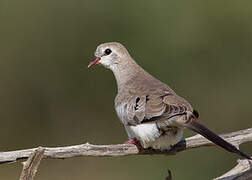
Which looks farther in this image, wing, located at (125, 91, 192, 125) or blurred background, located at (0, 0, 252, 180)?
blurred background, located at (0, 0, 252, 180)

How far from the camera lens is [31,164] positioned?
4973 mm

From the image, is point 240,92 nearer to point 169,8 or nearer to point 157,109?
point 169,8

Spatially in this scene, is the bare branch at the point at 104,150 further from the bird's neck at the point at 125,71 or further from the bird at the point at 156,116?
the bird's neck at the point at 125,71

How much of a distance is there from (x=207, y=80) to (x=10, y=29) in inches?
149

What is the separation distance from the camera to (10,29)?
11906 millimetres

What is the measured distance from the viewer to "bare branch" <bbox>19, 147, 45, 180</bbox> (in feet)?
16.2

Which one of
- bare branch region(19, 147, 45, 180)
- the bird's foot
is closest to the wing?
the bird's foot

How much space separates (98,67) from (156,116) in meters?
5.95

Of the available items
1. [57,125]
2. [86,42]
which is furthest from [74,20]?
[57,125]

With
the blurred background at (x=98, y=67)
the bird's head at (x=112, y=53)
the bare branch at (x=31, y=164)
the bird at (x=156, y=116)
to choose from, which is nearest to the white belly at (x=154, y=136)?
the bird at (x=156, y=116)

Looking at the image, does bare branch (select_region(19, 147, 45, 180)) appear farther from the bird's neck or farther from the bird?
the bird's neck

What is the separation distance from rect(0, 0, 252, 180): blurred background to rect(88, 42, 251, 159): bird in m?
4.71

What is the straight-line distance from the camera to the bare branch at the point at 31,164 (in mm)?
4941

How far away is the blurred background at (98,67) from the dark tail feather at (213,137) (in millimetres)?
5963
